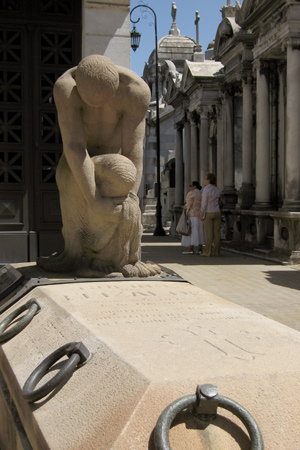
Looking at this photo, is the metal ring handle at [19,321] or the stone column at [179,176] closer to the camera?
the metal ring handle at [19,321]

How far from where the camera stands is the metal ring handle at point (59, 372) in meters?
2.68

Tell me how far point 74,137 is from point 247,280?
5717 millimetres

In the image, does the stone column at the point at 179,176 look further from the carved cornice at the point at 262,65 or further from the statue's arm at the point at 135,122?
the statue's arm at the point at 135,122

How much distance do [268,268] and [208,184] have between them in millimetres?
3043

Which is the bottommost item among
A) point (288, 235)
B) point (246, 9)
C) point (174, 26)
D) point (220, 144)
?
point (288, 235)

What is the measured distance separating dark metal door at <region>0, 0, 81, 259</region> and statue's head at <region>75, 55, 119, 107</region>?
3.77 metres

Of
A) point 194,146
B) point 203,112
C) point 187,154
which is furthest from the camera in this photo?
point 187,154

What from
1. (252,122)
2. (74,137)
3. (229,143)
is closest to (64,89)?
(74,137)

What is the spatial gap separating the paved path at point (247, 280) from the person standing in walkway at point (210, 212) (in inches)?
20.3

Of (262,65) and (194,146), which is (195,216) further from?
(194,146)

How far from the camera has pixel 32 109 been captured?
914cm

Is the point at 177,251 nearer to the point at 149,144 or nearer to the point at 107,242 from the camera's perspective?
the point at 107,242

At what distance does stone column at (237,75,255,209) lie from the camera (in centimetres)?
1784

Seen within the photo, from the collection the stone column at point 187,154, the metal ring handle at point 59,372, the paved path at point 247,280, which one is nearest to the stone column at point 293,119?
the paved path at point 247,280
